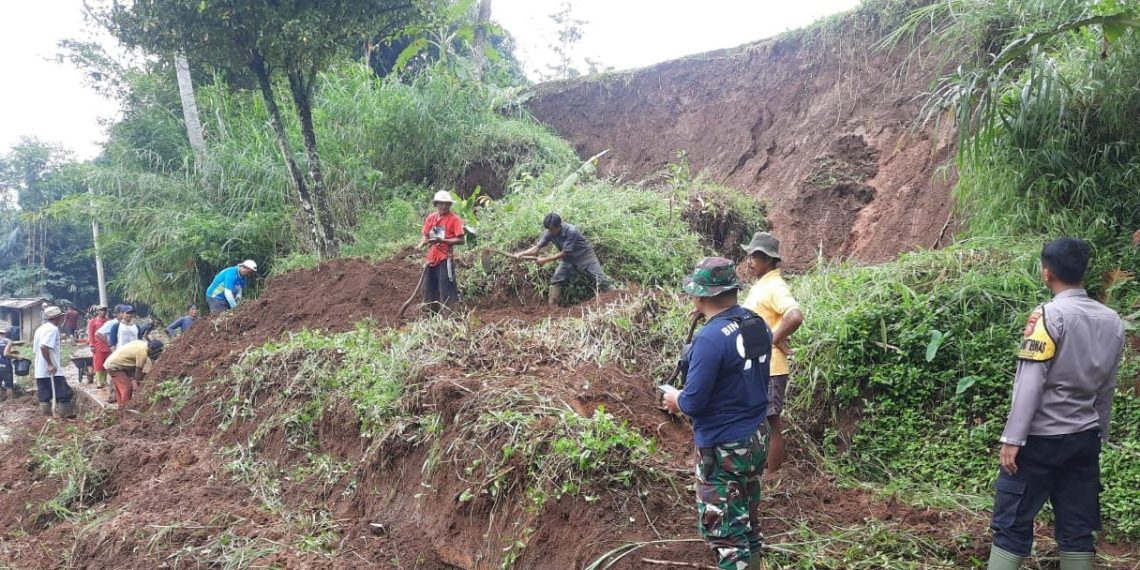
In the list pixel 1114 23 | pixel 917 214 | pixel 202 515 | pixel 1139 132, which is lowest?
pixel 202 515

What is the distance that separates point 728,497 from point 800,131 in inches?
393

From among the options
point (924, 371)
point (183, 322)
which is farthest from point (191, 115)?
point (924, 371)

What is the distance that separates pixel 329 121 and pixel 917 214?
9.60m

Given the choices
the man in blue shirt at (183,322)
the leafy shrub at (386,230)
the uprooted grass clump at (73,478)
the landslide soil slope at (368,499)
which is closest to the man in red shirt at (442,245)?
the landslide soil slope at (368,499)

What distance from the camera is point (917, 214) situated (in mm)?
8938

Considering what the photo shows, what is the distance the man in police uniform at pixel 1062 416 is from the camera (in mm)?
2893

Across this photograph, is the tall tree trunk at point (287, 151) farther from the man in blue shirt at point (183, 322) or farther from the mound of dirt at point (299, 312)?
the man in blue shirt at point (183, 322)

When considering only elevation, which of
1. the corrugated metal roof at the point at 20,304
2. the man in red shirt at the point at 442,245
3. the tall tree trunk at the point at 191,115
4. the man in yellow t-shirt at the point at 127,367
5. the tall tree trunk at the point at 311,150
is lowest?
the man in yellow t-shirt at the point at 127,367

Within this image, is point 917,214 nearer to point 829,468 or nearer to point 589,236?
point 589,236

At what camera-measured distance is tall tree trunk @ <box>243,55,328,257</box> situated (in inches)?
400

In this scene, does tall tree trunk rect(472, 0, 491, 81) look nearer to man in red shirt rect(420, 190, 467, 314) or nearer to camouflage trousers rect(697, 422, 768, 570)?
man in red shirt rect(420, 190, 467, 314)

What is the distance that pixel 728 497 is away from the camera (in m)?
3.10

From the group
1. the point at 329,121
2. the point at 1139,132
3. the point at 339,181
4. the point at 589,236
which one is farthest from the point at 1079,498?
the point at 329,121

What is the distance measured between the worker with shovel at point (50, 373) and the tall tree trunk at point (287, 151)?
3353 mm
